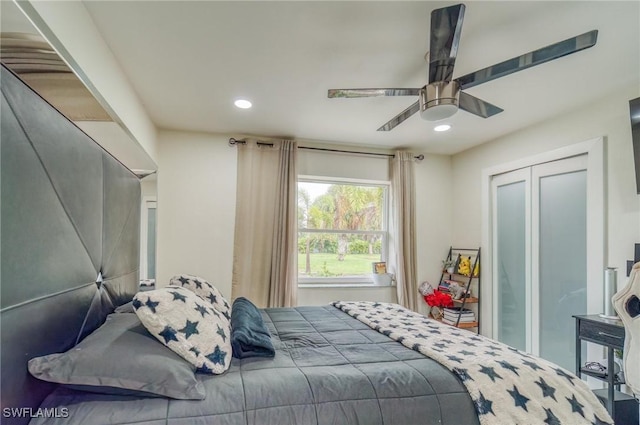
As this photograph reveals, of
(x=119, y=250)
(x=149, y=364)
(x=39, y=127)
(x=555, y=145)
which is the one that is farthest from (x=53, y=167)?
(x=555, y=145)

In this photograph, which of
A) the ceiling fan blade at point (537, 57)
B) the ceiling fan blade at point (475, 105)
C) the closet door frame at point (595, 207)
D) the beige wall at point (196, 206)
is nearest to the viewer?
the ceiling fan blade at point (537, 57)

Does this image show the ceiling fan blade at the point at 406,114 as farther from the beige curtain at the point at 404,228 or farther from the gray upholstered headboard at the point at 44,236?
the gray upholstered headboard at the point at 44,236

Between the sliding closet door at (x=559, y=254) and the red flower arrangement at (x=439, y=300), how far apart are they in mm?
916

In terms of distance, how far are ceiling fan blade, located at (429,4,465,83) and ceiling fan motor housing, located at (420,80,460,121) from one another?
0.12 feet

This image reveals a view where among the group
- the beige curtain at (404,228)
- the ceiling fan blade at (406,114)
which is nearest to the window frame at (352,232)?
the beige curtain at (404,228)

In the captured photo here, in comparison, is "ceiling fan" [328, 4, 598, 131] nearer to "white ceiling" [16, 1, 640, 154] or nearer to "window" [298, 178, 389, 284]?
"white ceiling" [16, 1, 640, 154]

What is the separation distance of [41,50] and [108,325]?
1100 mm

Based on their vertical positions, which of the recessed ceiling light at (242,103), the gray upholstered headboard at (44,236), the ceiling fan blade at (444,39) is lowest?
the gray upholstered headboard at (44,236)

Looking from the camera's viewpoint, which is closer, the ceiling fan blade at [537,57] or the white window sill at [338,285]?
the ceiling fan blade at [537,57]

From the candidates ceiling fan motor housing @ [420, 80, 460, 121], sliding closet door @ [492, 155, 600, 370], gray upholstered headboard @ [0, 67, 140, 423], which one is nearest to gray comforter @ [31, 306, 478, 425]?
gray upholstered headboard @ [0, 67, 140, 423]

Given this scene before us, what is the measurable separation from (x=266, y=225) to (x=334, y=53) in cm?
215

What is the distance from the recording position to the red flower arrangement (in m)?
4.00

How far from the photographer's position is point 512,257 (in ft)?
11.9

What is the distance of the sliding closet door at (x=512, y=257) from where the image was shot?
345cm
